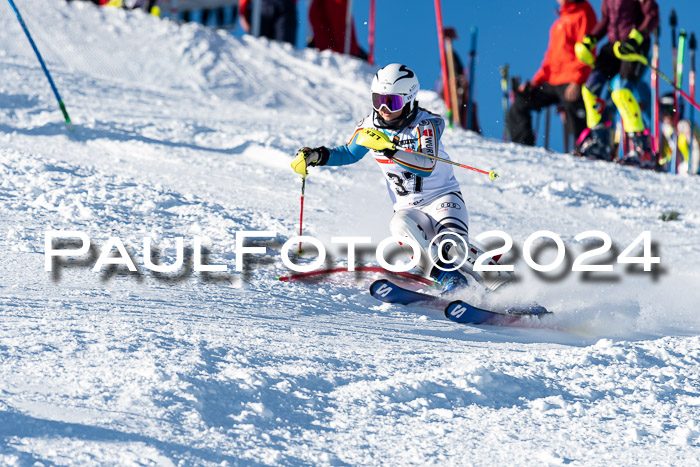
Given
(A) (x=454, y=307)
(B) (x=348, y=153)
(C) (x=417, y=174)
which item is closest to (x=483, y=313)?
(A) (x=454, y=307)

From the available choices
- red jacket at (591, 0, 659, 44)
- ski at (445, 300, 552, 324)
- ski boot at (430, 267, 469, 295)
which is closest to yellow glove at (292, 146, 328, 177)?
ski boot at (430, 267, 469, 295)

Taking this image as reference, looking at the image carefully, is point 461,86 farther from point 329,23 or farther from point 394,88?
point 394,88

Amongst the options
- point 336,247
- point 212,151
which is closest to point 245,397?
point 336,247

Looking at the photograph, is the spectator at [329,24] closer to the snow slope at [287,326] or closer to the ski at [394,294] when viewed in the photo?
the snow slope at [287,326]

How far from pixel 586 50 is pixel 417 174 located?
5.44 meters

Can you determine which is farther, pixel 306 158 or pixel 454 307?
pixel 306 158

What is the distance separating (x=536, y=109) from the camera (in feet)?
34.3

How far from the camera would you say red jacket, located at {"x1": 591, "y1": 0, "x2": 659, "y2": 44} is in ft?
31.6

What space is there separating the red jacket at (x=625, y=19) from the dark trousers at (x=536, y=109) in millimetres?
743

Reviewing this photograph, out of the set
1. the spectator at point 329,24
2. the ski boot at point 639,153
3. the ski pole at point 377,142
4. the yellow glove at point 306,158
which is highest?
the spectator at point 329,24

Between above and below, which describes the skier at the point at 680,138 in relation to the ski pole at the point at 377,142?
above

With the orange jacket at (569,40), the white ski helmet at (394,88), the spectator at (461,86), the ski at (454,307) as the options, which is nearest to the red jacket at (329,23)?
the spectator at (461,86)

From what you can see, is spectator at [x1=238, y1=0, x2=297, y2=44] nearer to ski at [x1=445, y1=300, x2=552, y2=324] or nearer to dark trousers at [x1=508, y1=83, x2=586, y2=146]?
dark trousers at [x1=508, y1=83, x2=586, y2=146]

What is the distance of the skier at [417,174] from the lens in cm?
478
